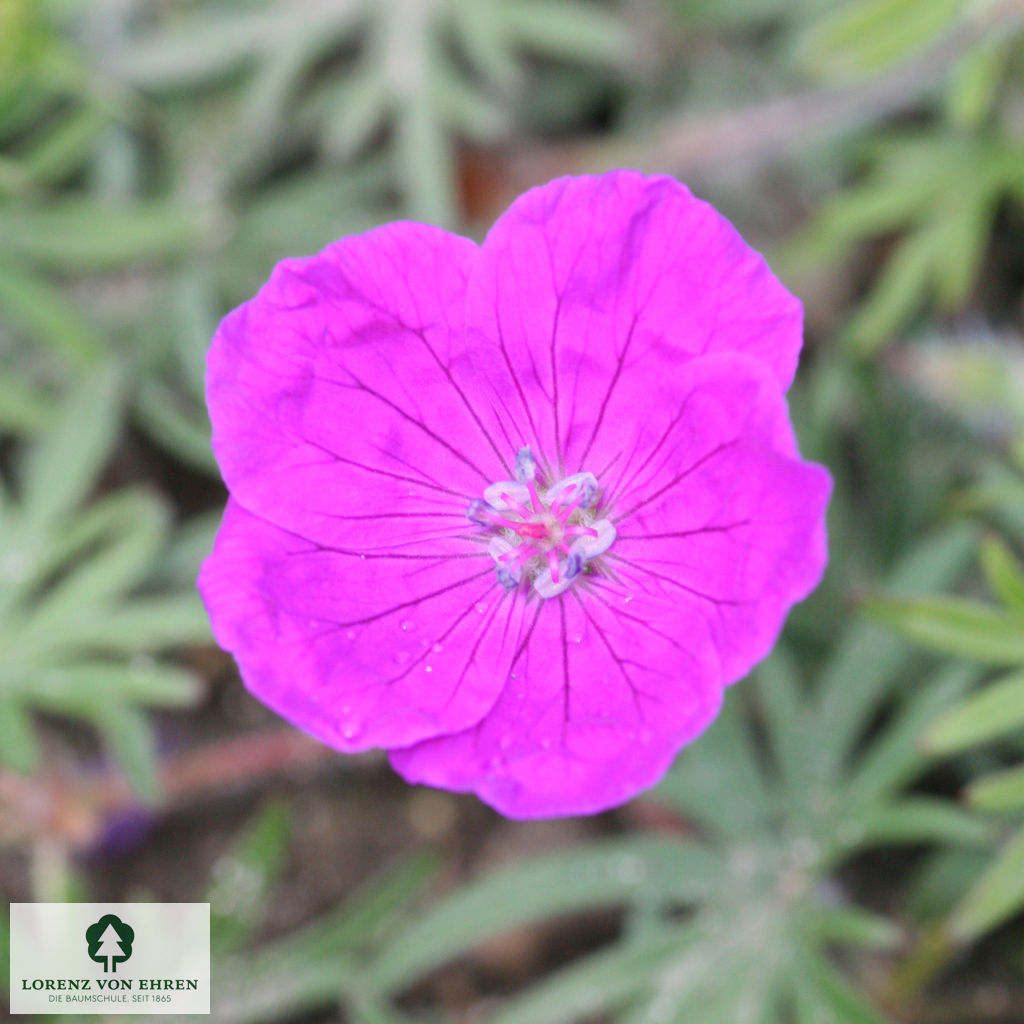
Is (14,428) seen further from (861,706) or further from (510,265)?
(861,706)

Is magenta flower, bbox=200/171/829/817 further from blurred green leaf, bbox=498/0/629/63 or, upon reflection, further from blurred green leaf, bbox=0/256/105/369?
blurred green leaf, bbox=498/0/629/63

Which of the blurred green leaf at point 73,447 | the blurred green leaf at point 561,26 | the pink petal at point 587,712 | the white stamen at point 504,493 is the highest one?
the blurred green leaf at point 561,26

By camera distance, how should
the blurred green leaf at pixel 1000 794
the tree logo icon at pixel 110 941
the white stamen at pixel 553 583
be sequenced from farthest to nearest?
1. the tree logo icon at pixel 110 941
2. the blurred green leaf at pixel 1000 794
3. the white stamen at pixel 553 583

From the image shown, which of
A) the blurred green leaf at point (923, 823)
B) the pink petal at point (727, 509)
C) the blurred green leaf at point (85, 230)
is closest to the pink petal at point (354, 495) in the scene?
the pink petal at point (727, 509)

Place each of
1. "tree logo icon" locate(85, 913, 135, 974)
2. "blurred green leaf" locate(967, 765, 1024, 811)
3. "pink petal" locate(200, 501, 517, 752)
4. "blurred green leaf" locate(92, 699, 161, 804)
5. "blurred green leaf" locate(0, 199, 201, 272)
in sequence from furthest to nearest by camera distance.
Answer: "blurred green leaf" locate(0, 199, 201, 272) → "tree logo icon" locate(85, 913, 135, 974) → "blurred green leaf" locate(92, 699, 161, 804) → "blurred green leaf" locate(967, 765, 1024, 811) → "pink petal" locate(200, 501, 517, 752)

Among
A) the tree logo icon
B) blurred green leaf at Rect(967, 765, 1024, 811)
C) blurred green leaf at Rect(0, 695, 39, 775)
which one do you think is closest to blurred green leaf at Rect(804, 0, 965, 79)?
blurred green leaf at Rect(967, 765, 1024, 811)

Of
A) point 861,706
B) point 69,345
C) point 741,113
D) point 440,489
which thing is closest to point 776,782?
point 861,706

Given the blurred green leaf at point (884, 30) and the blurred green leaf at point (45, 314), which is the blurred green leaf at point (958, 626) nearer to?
the blurred green leaf at point (884, 30)
